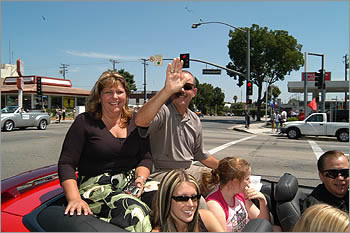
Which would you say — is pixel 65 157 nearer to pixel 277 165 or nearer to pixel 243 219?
pixel 243 219

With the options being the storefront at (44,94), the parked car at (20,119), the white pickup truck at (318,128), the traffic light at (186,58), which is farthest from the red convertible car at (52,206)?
the storefront at (44,94)

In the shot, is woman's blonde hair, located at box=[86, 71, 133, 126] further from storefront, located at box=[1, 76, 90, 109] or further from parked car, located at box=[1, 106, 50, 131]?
storefront, located at box=[1, 76, 90, 109]

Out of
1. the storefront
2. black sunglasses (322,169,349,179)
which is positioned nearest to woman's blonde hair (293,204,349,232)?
black sunglasses (322,169,349,179)

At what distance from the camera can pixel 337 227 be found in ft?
5.01

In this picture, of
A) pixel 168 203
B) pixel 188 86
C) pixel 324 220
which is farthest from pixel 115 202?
pixel 324 220

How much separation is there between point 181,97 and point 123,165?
80 centimetres

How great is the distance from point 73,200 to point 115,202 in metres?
0.28

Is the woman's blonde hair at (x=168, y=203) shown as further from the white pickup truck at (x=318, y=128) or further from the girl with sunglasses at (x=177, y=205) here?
the white pickup truck at (x=318, y=128)

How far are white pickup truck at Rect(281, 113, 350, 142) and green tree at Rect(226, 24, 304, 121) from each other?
23887 mm

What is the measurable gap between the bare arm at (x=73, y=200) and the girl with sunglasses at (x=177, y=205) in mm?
469

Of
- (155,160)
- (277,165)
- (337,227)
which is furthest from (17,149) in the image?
(337,227)

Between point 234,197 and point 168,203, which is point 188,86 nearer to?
point 234,197

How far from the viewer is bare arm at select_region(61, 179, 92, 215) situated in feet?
6.16

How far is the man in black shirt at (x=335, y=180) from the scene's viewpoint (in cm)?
219
